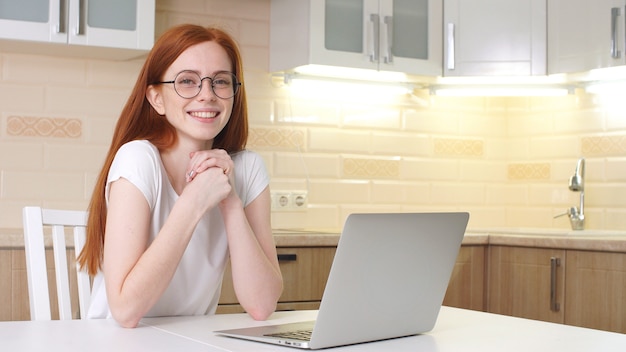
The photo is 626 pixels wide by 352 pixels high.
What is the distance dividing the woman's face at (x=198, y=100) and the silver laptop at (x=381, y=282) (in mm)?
532

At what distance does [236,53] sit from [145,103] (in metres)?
0.24

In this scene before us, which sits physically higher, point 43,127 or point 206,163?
point 43,127

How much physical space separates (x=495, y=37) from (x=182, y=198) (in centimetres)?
230

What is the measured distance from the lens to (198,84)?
191 cm

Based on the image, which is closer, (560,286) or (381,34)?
(560,286)

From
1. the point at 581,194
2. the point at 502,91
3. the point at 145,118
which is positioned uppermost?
the point at 502,91

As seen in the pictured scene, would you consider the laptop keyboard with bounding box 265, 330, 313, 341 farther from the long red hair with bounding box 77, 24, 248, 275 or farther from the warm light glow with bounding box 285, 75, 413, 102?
the warm light glow with bounding box 285, 75, 413, 102

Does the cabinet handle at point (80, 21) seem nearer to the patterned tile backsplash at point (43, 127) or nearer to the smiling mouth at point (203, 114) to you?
the patterned tile backsplash at point (43, 127)

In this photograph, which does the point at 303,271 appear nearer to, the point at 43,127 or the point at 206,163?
the point at 43,127

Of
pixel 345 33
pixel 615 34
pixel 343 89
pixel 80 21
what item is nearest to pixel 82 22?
pixel 80 21

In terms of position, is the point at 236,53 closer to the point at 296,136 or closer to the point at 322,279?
the point at 322,279

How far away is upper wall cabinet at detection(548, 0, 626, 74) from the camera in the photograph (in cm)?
336

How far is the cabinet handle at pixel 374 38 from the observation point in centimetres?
354

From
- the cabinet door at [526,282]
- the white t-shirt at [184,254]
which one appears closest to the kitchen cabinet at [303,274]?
the cabinet door at [526,282]
